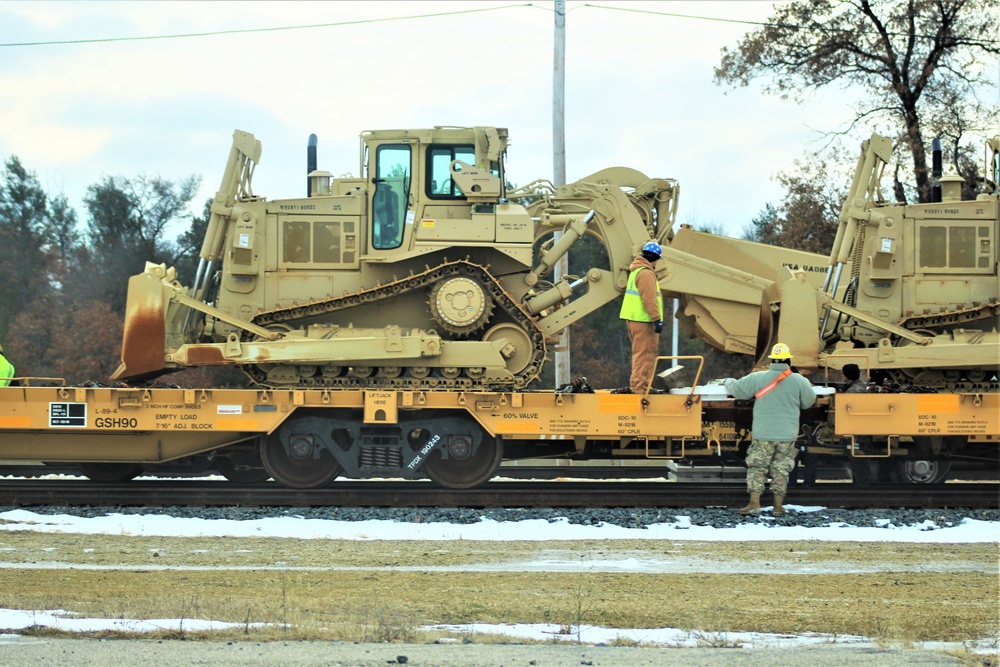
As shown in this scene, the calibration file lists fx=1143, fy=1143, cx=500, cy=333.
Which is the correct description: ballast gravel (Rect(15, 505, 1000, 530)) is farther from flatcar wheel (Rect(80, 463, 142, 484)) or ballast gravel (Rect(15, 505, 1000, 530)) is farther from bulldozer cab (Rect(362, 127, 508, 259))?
bulldozer cab (Rect(362, 127, 508, 259))

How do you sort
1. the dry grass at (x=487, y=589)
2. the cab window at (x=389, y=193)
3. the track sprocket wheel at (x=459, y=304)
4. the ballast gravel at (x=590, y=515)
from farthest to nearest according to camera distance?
the cab window at (x=389, y=193)
the track sprocket wheel at (x=459, y=304)
the ballast gravel at (x=590, y=515)
the dry grass at (x=487, y=589)

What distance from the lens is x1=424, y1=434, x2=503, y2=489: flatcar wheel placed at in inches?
531

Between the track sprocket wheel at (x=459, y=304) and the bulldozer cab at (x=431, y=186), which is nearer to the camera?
the track sprocket wheel at (x=459, y=304)

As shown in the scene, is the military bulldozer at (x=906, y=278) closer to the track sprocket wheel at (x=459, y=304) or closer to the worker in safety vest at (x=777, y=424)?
the worker in safety vest at (x=777, y=424)

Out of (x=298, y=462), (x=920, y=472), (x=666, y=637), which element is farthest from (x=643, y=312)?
(x=666, y=637)

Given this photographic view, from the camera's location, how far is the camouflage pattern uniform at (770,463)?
12508mm

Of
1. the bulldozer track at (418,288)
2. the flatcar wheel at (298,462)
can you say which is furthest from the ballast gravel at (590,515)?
the bulldozer track at (418,288)

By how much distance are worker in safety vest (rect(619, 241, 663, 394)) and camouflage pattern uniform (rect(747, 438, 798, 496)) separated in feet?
4.89

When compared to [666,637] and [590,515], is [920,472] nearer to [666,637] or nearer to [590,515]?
[590,515]

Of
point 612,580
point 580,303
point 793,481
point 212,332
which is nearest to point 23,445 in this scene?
point 212,332

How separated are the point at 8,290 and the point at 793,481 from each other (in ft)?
96.5

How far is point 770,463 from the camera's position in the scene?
12664mm

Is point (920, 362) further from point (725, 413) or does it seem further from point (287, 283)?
point (287, 283)

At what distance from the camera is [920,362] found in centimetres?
1408
